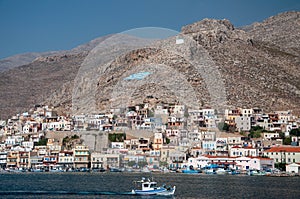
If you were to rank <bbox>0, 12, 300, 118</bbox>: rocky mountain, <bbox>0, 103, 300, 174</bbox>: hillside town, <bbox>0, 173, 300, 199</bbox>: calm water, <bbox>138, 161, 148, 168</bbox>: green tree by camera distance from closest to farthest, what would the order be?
<bbox>0, 173, 300, 199</bbox>: calm water, <bbox>0, 103, 300, 174</bbox>: hillside town, <bbox>138, 161, 148, 168</bbox>: green tree, <bbox>0, 12, 300, 118</bbox>: rocky mountain

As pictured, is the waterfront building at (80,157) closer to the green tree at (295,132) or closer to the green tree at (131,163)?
the green tree at (131,163)

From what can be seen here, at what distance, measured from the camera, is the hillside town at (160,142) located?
260 ft

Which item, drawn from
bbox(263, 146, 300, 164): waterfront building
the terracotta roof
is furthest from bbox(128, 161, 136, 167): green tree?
bbox(263, 146, 300, 164): waterfront building

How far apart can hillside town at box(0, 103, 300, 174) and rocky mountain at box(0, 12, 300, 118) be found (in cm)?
599

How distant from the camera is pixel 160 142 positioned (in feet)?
285

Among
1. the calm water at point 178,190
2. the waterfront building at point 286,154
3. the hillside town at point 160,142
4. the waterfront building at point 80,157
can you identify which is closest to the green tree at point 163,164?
the hillside town at point 160,142

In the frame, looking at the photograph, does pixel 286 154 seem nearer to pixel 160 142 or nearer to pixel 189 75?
pixel 160 142

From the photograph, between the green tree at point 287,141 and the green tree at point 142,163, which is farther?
the green tree at point 287,141

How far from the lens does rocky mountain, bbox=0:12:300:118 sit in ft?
354

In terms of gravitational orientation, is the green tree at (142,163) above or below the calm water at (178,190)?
above

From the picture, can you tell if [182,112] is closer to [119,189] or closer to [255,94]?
[255,94]

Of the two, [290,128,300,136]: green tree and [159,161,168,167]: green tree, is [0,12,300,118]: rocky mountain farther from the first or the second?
[159,161,168,167]: green tree

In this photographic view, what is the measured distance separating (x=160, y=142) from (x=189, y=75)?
27.6 m

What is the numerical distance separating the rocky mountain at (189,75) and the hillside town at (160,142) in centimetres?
599
